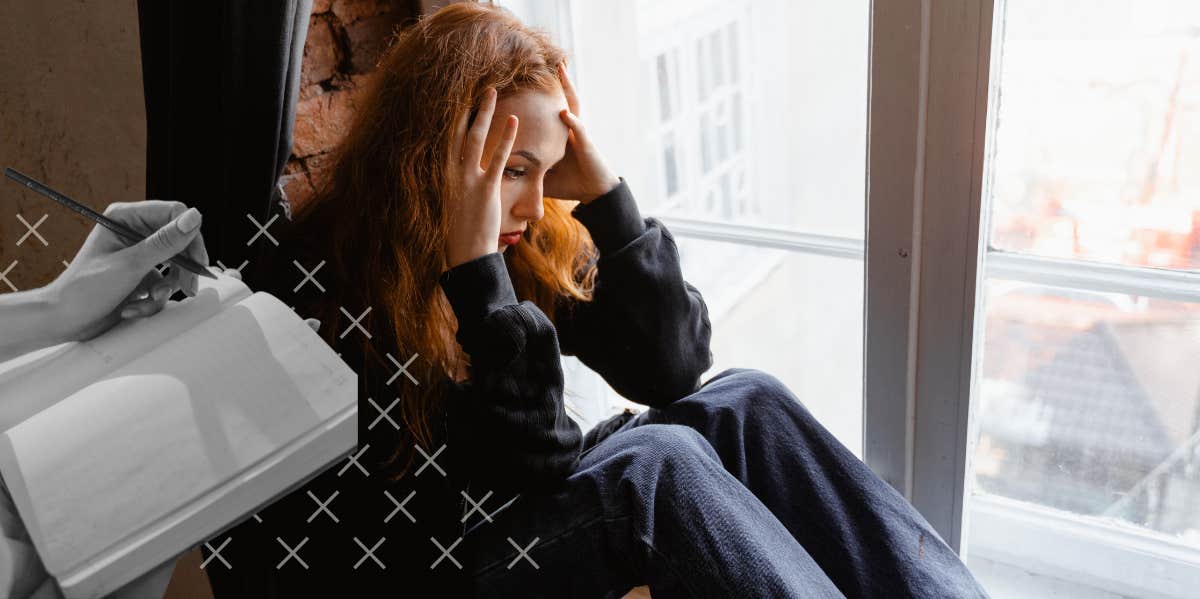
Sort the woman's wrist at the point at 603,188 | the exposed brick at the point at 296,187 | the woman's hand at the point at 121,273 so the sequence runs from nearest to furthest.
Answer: the woman's hand at the point at 121,273
the woman's wrist at the point at 603,188
the exposed brick at the point at 296,187

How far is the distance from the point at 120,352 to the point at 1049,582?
50.1 inches

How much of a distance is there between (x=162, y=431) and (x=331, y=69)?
91 centimetres

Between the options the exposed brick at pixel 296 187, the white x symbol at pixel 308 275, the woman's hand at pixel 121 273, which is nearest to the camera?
the woman's hand at pixel 121 273

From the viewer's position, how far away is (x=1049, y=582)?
139 cm

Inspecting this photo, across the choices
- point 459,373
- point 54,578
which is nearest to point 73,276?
point 54,578

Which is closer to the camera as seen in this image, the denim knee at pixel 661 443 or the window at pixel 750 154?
the denim knee at pixel 661 443

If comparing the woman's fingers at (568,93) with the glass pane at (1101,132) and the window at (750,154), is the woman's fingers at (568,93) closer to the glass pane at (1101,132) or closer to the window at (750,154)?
the window at (750,154)

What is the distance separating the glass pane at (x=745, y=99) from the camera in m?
1.36

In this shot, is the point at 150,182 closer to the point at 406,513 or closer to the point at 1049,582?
the point at 406,513

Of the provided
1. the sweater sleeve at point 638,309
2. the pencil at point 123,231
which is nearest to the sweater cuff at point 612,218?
the sweater sleeve at point 638,309

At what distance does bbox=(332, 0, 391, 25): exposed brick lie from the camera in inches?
54.7

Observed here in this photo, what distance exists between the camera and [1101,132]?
1.16m

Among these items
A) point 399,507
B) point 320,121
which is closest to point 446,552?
point 399,507

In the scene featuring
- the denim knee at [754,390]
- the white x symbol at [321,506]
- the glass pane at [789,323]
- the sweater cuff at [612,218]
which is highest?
the sweater cuff at [612,218]
